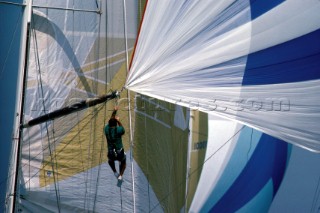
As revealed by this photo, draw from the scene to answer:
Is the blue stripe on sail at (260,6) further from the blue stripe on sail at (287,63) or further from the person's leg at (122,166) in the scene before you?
the person's leg at (122,166)

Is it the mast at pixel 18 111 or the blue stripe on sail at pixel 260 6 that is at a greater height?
the blue stripe on sail at pixel 260 6

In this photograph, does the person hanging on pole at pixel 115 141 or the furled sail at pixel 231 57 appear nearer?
the furled sail at pixel 231 57

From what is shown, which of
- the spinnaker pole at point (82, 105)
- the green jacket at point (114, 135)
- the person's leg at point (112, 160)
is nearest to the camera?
the spinnaker pole at point (82, 105)

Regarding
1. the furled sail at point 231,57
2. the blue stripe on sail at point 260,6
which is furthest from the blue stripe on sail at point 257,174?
the blue stripe on sail at point 260,6

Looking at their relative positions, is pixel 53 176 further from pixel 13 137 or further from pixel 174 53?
pixel 174 53

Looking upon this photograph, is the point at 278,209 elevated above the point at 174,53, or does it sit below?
below

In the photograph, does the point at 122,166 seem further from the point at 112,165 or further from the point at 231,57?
the point at 231,57

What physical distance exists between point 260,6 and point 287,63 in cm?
42

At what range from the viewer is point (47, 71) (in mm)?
6227

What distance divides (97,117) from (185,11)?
54.9 inches

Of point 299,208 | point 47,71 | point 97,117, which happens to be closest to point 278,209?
point 299,208

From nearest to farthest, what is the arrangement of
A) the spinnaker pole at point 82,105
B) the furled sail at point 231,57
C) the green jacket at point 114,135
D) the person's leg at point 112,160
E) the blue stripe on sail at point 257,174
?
1. the furled sail at point 231,57
2. the spinnaker pole at point 82,105
3. the green jacket at point 114,135
4. the person's leg at point 112,160
5. the blue stripe on sail at point 257,174

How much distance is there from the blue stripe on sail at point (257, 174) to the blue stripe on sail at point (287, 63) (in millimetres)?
1588

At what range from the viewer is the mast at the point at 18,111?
5.42m
